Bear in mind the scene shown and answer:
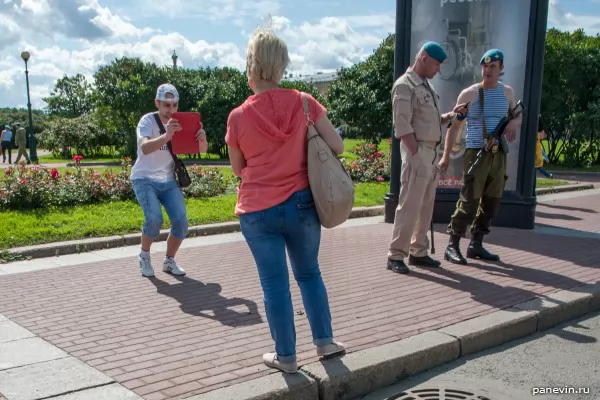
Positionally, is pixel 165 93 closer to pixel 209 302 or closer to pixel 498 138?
pixel 209 302

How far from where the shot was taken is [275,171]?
131 inches

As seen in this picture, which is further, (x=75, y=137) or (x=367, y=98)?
(x=75, y=137)

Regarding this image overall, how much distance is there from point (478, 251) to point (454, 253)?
33cm

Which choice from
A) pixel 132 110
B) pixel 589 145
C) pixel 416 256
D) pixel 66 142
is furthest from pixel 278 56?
pixel 66 142

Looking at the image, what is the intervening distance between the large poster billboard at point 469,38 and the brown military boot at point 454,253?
2.36 metres

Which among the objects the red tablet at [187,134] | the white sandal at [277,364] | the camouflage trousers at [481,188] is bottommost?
the white sandal at [277,364]

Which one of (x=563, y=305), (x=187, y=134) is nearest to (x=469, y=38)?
(x=563, y=305)

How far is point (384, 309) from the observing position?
4770mm

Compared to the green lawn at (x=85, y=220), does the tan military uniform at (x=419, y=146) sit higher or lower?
higher

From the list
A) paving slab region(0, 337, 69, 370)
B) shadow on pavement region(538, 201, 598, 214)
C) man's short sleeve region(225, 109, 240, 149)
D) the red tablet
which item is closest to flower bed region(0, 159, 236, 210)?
the red tablet

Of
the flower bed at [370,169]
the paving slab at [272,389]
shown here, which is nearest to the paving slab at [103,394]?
the paving slab at [272,389]

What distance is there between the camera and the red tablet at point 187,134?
17.0 ft

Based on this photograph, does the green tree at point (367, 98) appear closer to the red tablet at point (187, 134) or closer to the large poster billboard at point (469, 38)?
the large poster billboard at point (469, 38)

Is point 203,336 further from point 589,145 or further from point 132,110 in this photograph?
point 132,110
